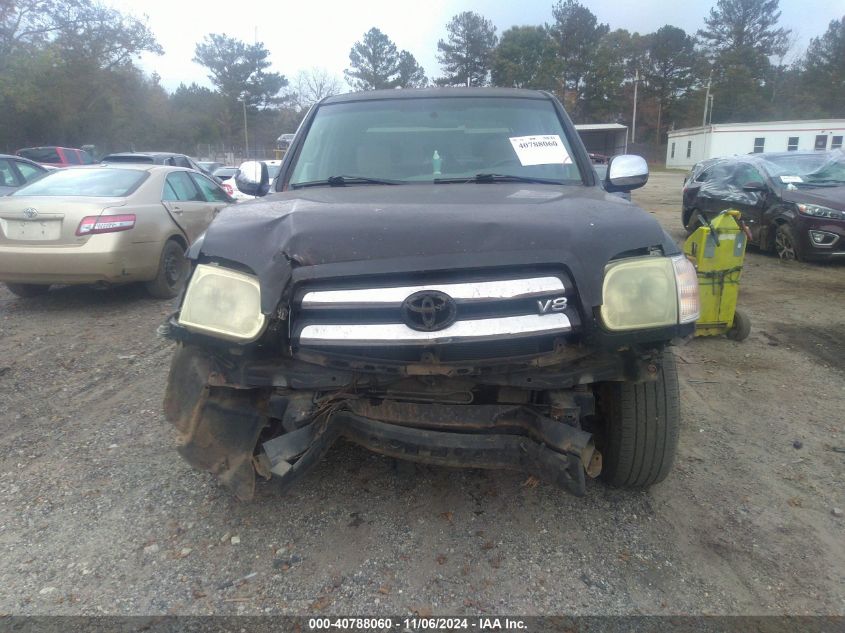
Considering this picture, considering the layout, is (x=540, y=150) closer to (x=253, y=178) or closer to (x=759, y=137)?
(x=253, y=178)

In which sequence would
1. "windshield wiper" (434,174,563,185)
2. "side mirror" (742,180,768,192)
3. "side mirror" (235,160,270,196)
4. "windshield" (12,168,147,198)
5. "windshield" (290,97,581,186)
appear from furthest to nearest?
1. "side mirror" (742,180,768,192)
2. "windshield" (12,168,147,198)
3. "side mirror" (235,160,270,196)
4. "windshield" (290,97,581,186)
5. "windshield wiper" (434,174,563,185)

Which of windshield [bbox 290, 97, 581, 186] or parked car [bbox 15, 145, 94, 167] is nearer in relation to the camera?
windshield [bbox 290, 97, 581, 186]

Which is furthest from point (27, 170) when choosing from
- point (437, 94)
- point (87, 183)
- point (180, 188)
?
point (437, 94)

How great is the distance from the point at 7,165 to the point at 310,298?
10048 millimetres

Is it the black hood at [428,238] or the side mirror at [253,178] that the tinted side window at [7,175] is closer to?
the side mirror at [253,178]

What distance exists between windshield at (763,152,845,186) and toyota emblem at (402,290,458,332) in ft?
29.0

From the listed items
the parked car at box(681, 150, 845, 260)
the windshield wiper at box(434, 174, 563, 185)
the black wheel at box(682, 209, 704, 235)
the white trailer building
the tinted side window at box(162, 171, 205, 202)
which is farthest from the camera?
the white trailer building

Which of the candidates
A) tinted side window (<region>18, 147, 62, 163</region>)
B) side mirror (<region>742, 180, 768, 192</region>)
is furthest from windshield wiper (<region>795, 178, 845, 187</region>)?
tinted side window (<region>18, 147, 62, 163</region>)

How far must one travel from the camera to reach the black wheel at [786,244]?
8766mm

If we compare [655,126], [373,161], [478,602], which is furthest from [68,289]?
[655,126]

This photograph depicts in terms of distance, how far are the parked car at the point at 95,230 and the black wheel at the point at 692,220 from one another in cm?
828

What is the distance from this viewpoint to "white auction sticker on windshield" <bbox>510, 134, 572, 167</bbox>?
3430mm

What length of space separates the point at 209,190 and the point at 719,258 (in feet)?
20.5

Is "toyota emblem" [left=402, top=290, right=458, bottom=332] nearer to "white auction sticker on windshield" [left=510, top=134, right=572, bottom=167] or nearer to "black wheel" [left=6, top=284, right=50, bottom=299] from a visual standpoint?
"white auction sticker on windshield" [left=510, top=134, right=572, bottom=167]
